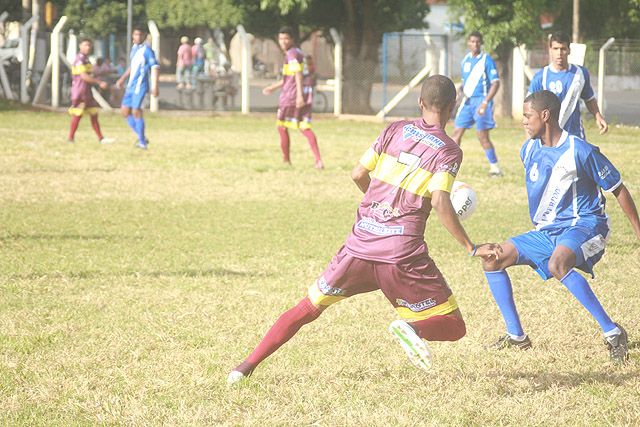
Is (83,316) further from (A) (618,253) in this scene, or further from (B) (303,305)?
(A) (618,253)

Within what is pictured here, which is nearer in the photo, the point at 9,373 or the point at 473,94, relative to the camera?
the point at 9,373

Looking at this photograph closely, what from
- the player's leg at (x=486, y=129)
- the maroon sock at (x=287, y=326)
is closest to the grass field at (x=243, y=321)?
the maroon sock at (x=287, y=326)

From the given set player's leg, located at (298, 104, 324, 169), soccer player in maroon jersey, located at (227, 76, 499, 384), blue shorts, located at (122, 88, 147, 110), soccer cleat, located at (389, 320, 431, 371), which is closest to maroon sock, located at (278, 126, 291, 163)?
player's leg, located at (298, 104, 324, 169)

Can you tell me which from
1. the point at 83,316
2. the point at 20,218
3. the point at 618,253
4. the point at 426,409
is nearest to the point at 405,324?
the point at 426,409

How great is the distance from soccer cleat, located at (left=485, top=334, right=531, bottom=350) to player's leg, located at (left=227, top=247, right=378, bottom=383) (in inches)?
56.9

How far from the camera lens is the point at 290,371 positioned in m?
6.28

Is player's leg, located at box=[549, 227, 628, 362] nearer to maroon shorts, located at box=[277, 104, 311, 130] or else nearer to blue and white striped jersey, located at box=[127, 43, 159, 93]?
maroon shorts, located at box=[277, 104, 311, 130]

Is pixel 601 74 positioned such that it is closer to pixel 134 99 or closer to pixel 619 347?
pixel 134 99

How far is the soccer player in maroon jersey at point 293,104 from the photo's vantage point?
57.1 ft


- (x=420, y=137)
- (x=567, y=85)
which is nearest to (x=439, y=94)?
(x=420, y=137)

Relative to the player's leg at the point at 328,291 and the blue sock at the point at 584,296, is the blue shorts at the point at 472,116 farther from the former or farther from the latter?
the player's leg at the point at 328,291

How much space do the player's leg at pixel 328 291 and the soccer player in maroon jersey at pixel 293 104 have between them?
38.1 feet

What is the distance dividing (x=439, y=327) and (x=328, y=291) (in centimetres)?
57

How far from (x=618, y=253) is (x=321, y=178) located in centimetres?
642
